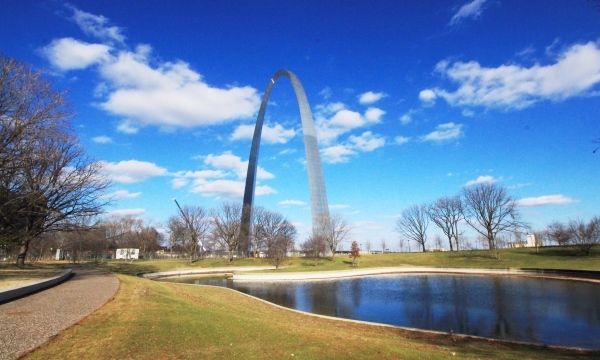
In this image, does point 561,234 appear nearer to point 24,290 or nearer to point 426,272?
point 426,272

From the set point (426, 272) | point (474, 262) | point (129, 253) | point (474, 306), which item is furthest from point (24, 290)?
point (129, 253)

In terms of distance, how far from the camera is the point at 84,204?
2377cm

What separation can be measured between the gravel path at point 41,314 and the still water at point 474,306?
10.2m

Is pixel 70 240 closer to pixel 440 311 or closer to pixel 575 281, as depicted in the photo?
pixel 440 311

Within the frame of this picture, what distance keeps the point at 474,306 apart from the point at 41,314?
62.2 feet

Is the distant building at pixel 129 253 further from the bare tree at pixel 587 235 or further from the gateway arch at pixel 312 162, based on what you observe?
the bare tree at pixel 587 235

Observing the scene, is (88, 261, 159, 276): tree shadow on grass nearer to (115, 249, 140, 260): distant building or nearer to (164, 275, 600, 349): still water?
(164, 275, 600, 349): still water

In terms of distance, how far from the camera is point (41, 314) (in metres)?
9.27

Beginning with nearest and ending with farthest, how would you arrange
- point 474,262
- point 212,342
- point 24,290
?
point 212,342 → point 24,290 → point 474,262

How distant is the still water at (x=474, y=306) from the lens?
42.2ft

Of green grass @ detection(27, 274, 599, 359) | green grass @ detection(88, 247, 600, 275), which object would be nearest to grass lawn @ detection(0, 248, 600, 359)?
green grass @ detection(27, 274, 599, 359)

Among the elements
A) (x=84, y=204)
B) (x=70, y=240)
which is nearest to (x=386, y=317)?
(x=84, y=204)

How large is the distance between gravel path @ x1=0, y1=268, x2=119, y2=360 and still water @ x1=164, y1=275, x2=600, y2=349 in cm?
1023

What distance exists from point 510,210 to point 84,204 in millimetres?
56120
